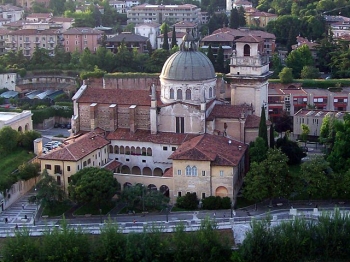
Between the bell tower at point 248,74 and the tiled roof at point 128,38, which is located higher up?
the tiled roof at point 128,38

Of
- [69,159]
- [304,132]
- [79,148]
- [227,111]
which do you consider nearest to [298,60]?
[304,132]

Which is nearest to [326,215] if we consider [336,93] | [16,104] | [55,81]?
[336,93]

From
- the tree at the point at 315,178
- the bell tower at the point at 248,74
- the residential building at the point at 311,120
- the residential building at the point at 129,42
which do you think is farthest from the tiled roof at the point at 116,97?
the residential building at the point at 129,42

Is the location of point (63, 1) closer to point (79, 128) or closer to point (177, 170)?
point (79, 128)

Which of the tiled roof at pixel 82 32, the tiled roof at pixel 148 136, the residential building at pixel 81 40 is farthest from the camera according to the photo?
the tiled roof at pixel 82 32

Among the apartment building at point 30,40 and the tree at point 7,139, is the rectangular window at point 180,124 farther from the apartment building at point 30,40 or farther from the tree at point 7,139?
the apartment building at point 30,40

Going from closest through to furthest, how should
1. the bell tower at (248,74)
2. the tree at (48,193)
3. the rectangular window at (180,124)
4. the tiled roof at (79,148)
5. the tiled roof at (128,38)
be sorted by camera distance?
the tree at (48,193)
the tiled roof at (79,148)
the rectangular window at (180,124)
the bell tower at (248,74)
the tiled roof at (128,38)

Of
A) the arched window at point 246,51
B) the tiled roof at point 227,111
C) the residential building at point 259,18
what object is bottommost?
the tiled roof at point 227,111

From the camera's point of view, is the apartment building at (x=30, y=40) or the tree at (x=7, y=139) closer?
the tree at (x=7, y=139)
